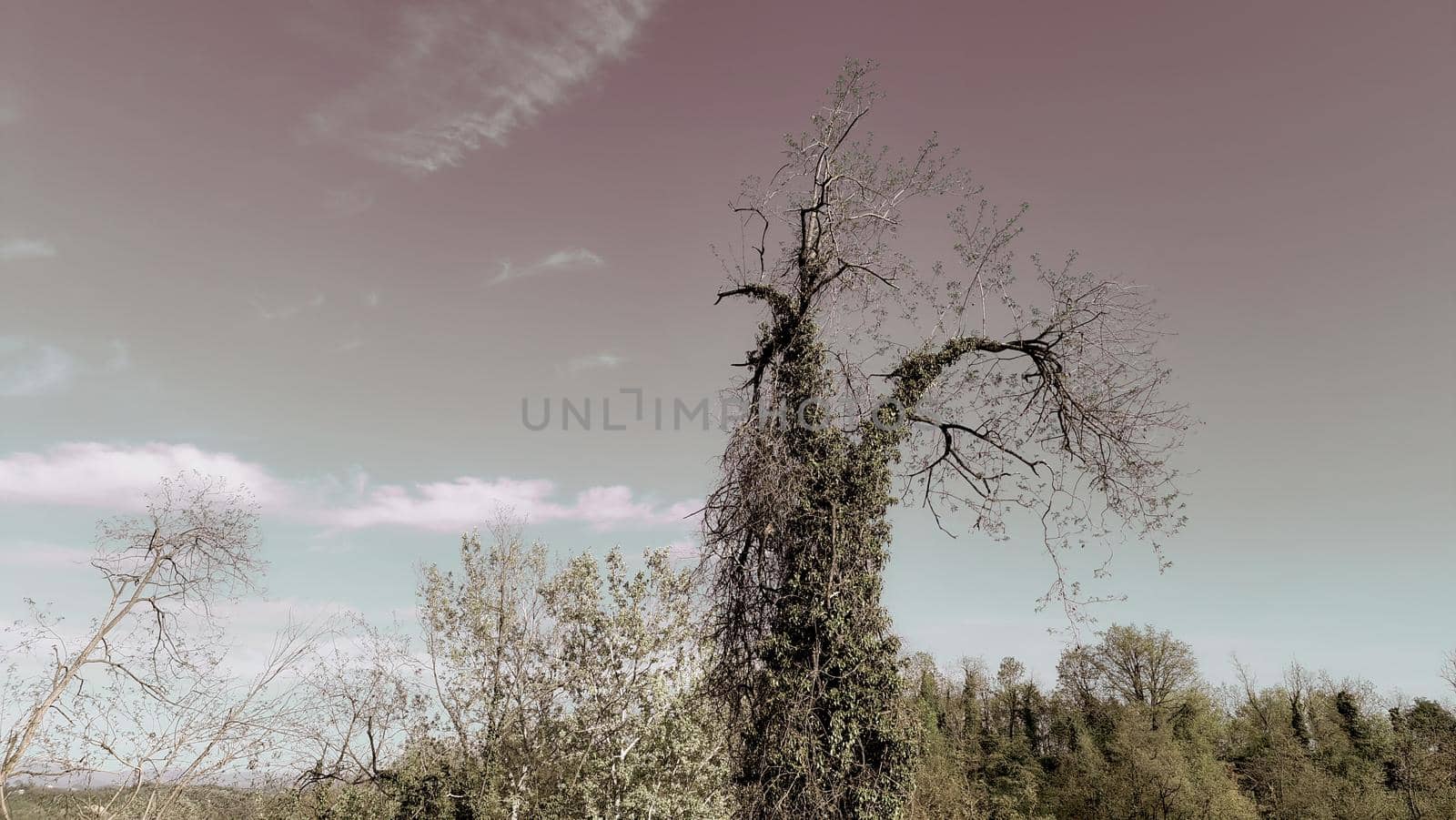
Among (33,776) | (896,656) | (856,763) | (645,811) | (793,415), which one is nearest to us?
(856,763)

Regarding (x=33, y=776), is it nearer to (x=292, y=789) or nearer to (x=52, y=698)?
(x=52, y=698)

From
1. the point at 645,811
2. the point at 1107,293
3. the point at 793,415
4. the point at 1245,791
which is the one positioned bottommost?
the point at 1245,791

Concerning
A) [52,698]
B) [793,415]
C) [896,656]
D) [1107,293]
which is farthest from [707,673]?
[52,698]

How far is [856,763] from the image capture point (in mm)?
6992

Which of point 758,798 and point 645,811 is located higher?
point 758,798

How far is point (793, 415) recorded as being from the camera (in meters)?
8.37

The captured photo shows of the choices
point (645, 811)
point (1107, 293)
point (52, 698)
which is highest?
point (1107, 293)

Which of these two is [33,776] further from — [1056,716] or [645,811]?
[1056,716]

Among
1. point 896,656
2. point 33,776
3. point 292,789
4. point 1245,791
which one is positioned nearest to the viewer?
point 896,656

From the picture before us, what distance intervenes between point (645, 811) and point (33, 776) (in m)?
10.1

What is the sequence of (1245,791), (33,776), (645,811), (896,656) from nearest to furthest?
(896,656), (33,776), (645,811), (1245,791)

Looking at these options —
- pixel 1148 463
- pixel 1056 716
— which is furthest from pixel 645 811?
pixel 1056 716

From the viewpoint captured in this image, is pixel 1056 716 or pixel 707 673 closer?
pixel 707 673

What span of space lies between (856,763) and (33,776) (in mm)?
10499
